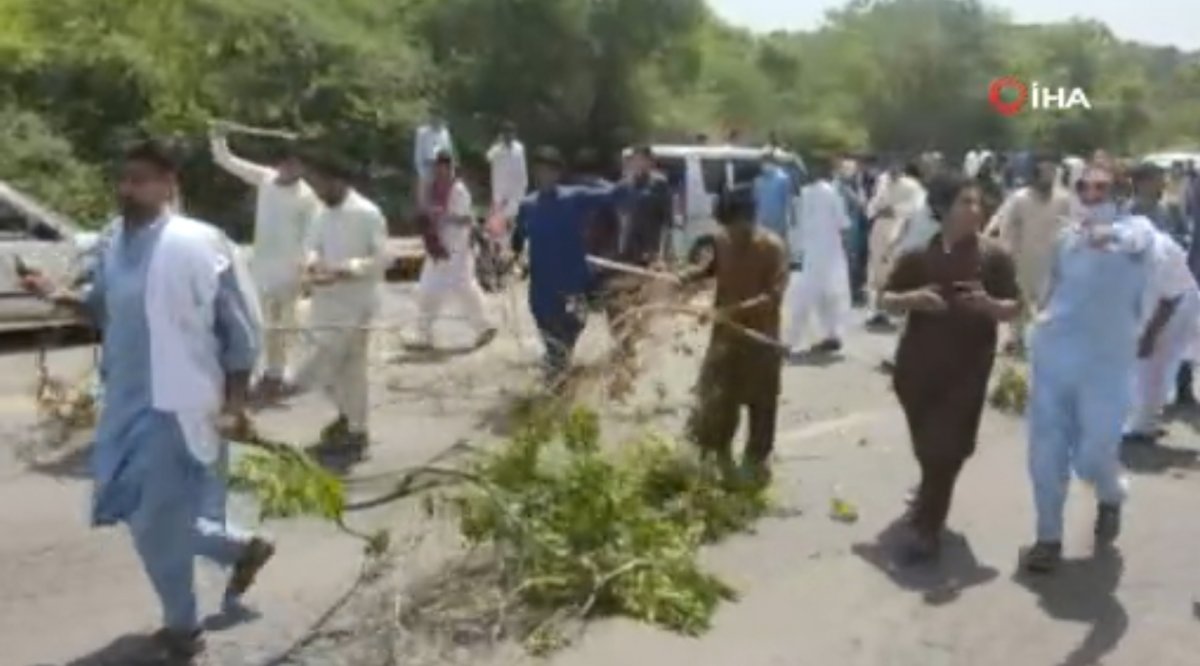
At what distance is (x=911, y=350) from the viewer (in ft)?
26.3

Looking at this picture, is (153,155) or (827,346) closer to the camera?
(153,155)

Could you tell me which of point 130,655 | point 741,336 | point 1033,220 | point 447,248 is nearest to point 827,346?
point 1033,220

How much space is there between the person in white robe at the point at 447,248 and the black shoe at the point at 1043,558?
638 cm

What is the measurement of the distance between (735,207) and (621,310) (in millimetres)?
700

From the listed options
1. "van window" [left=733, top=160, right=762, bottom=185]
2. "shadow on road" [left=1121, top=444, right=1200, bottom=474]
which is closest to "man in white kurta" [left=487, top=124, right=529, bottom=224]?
"van window" [left=733, top=160, right=762, bottom=185]

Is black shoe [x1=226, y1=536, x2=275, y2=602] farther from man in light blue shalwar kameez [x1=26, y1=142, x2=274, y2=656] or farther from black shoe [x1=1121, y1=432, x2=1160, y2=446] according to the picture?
black shoe [x1=1121, y1=432, x2=1160, y2=446]

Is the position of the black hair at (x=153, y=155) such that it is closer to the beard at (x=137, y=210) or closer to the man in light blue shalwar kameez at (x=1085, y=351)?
the beard at (x=137, y=210)

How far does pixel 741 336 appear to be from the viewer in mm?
8844

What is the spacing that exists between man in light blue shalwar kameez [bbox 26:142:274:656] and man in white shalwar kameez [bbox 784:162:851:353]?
8922 mm

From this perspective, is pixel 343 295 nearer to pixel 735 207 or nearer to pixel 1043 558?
pixel 735 207

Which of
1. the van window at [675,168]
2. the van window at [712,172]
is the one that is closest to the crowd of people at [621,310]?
the van window at [675,168]

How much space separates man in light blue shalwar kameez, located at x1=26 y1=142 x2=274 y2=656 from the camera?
5930mm

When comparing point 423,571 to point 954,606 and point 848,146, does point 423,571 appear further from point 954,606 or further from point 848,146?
point 848,146

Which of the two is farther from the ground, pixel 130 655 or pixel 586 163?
pixel 586 163
